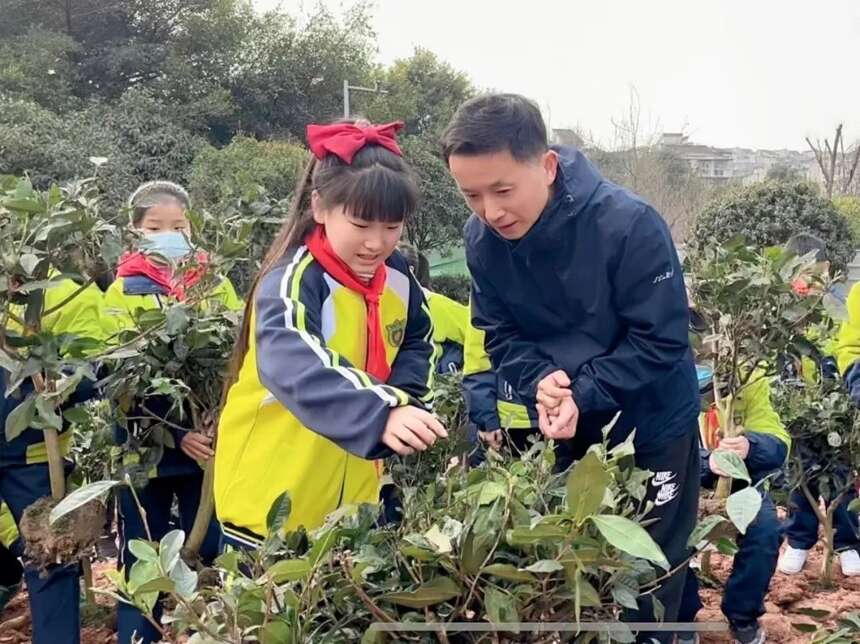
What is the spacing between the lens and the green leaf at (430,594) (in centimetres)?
117

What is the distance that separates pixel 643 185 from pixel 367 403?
1699 centimetres

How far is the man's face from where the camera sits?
191 cm

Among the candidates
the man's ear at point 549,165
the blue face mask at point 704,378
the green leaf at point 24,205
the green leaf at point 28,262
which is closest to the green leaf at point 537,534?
the man's ear at point 549,165

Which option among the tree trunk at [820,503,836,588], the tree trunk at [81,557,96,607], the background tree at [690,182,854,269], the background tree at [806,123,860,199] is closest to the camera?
the tree trunk at [81,557,96,607]

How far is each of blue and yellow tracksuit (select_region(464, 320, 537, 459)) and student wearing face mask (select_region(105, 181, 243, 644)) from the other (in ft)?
2.64

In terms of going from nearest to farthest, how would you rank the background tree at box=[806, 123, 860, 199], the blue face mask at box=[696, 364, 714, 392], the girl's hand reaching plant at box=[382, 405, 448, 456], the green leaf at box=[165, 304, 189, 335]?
the girl's hand reaching plant at box=[382, 405, 448, 456] → the green leaf at box=[165, 304, 189, 335] → the blue face mask at box=[696, 364, 714, 392] → the background tree at box=[806, 123, 860, 199]

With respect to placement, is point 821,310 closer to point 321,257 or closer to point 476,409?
point 476,409

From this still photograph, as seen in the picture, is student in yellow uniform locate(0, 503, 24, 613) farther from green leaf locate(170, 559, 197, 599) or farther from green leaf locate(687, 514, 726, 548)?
green leaf locate(687, 514, 726, 548)

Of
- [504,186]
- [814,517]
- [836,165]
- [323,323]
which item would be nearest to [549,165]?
[504,186]

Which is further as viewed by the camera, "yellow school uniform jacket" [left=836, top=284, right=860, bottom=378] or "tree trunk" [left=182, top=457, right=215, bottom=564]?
"yellow school uniform jacket" [left=836, top=284, right=860, bottom=378]

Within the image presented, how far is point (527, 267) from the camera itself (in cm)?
213

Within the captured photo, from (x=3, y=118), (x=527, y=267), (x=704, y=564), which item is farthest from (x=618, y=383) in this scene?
(x=3, y=118)

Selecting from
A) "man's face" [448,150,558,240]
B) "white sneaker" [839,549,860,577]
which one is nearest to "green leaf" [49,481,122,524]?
"man's face" [448,150,558,240]

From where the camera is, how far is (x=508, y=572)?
3.74ft
